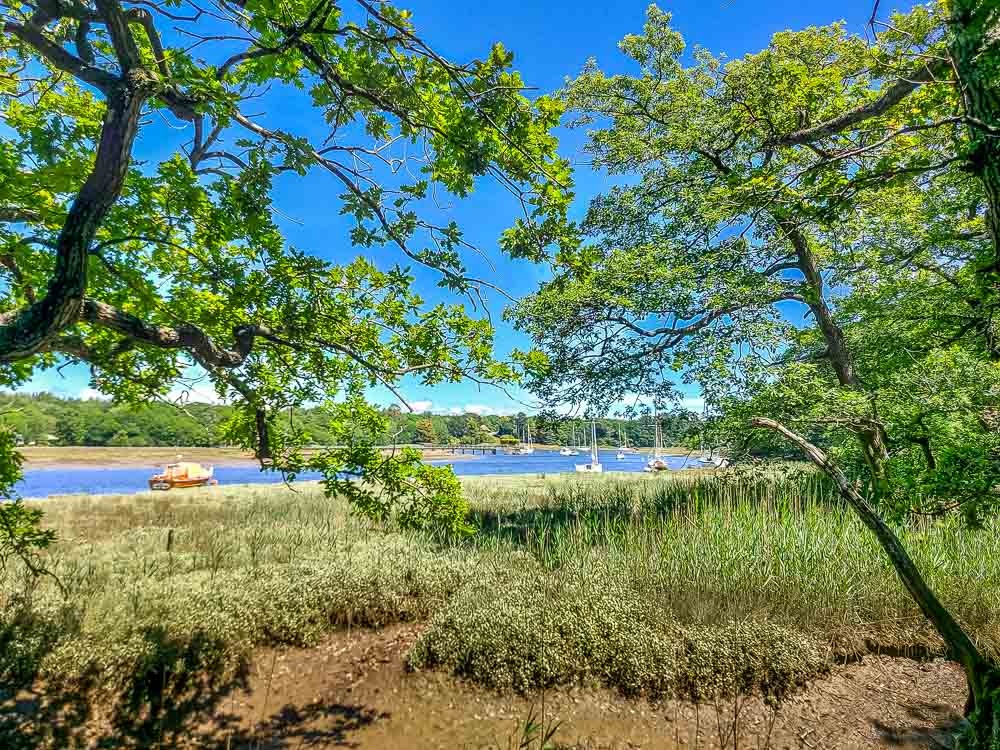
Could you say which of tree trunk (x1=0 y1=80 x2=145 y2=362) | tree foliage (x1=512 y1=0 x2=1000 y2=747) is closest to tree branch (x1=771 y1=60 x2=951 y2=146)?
tree foliage (x1=512 y1=0 x2=1000 y2=747)

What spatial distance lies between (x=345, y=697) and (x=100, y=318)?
11.5 feet

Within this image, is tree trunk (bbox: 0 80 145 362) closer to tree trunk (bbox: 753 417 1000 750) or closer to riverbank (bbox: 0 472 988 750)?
riverbank (bbox: 0 472 988 750)

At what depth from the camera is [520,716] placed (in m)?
3.38

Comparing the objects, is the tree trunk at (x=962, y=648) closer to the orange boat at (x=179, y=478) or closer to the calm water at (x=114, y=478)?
the calm water at (x=114, y=478)

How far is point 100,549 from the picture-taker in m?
6.69

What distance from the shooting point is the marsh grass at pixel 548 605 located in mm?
3678

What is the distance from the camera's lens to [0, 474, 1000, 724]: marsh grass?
3.68m

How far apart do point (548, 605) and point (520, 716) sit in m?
1.10

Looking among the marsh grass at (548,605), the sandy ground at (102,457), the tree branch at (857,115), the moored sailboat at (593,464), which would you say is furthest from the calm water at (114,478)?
the tree branch at (857,115)

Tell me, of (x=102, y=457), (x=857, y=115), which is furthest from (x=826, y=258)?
(x=102, y=457)

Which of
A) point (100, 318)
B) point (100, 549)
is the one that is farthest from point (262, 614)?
point (100, 549)

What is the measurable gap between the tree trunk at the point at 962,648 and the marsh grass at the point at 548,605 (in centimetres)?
195

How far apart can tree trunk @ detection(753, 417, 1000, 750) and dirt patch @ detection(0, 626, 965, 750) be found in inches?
62.5

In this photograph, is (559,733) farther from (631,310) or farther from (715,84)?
(715,84)
